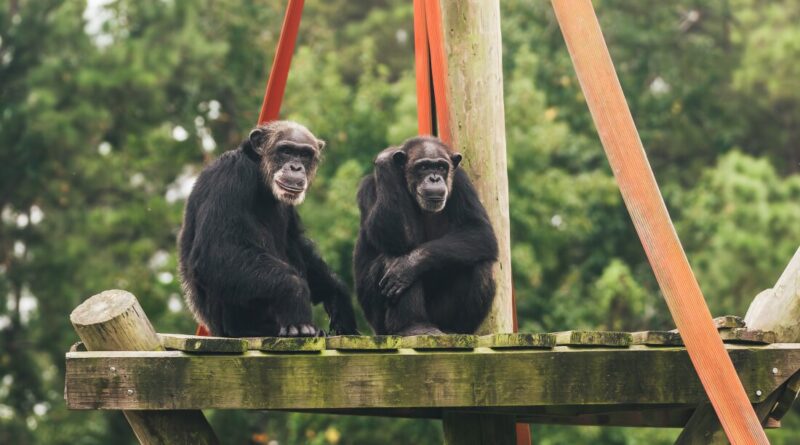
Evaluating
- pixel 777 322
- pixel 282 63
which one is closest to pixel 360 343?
pixel 777 322

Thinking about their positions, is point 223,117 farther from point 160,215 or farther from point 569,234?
point 569,234

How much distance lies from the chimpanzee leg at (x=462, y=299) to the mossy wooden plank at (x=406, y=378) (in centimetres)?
174

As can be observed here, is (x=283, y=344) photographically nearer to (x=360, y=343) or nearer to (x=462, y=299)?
(x=360, y=343)

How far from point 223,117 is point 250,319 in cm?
1721

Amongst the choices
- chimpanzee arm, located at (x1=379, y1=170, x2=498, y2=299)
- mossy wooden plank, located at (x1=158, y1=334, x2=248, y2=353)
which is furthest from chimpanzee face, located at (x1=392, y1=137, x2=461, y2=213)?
mossy wooden plank, located at (x1=158, y1=334, x2=248, y2=353)

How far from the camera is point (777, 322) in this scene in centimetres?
646

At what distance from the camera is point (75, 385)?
19.0ft

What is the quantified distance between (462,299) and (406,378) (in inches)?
75.8

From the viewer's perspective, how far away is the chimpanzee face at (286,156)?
776cm

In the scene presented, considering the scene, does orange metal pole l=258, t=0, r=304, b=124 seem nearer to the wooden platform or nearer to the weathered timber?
the weathered timber

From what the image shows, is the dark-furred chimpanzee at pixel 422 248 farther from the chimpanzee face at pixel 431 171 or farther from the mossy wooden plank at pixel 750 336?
the mossy wooden plank at pixel 750 336

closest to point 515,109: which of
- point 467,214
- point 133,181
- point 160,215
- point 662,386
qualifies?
point 160,215

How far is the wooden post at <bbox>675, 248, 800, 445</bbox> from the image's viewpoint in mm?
6359

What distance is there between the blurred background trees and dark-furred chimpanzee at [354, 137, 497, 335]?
986 cm
